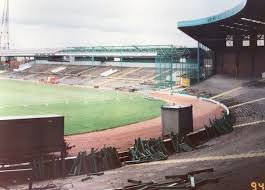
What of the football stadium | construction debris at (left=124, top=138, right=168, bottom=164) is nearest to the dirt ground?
the football stadium

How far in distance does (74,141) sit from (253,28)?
33.2 meters

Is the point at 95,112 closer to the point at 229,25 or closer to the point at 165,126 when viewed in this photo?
the point at 165,126

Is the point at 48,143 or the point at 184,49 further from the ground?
the point at 184,49

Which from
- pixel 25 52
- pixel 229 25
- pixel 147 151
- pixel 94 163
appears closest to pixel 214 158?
pixel 147 151

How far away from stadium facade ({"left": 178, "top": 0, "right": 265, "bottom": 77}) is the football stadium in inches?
5.8

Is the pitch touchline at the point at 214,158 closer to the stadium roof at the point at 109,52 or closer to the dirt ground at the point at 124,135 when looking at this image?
the dirt ground at the point at 124,135

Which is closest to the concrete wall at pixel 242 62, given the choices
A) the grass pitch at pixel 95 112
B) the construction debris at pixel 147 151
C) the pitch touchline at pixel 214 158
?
the grass pitch at pixel 95 112

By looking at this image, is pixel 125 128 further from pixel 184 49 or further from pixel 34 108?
pixel 184 49

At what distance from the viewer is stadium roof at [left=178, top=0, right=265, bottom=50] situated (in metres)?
38.6

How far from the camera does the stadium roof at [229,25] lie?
38.6 meters

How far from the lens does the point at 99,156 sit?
755 inches

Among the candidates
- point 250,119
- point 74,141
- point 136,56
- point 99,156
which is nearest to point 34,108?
point 74,141

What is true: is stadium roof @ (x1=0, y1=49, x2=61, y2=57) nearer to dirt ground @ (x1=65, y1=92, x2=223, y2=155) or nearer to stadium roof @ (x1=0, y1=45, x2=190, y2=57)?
stadium roof @ (x1=0, y1=45, x2=190, y2=57)

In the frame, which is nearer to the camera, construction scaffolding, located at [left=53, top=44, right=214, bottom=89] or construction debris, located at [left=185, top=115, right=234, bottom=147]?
construction debris, located at [left=185, top=115, right=234, bottom=147]
